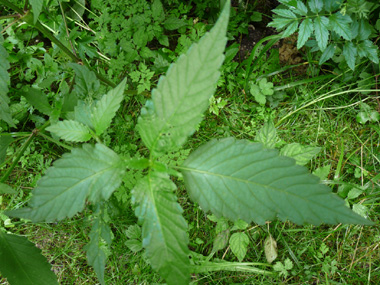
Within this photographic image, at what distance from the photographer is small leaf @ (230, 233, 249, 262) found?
2.14m

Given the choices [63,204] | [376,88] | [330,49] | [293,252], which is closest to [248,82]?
[330,49]

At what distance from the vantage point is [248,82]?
98.0 inches

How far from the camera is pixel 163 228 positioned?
1.04 meters

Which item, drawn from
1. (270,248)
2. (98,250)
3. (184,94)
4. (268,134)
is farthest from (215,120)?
(184,94)

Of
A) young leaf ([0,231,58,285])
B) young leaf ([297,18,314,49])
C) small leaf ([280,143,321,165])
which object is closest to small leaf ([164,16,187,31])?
young leaf ([297,18,314,49])

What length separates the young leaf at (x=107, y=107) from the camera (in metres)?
1.29

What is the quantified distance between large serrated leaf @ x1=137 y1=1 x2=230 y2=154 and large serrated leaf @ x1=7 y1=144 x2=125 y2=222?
0.19 metres

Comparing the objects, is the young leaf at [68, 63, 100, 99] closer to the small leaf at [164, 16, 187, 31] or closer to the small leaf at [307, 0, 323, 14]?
the small leaf at [164, 16, 187, 31]

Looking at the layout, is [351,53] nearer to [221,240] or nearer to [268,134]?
[268,134]

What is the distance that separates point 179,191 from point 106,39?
4.23 feet

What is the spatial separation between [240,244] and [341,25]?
1.50 m

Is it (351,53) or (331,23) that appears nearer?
(331,23)

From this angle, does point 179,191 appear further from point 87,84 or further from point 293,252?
point 87,84

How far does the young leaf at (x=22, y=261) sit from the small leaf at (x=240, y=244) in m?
1.15
